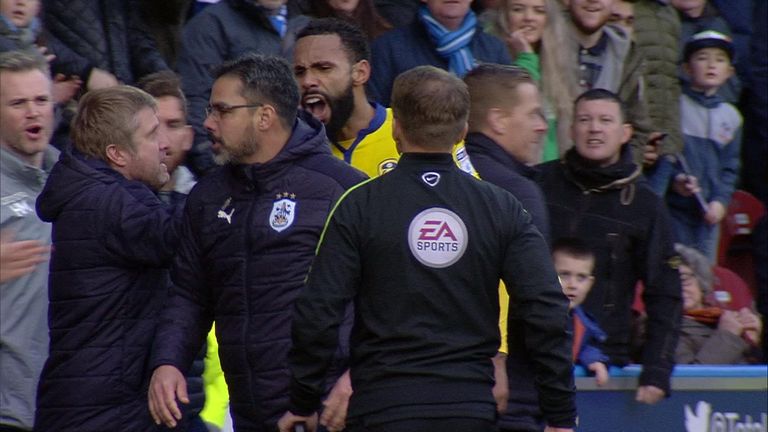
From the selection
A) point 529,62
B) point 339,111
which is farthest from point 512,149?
point 529,62

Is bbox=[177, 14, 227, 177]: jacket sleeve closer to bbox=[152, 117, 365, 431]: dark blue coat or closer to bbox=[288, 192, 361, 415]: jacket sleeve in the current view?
bbox=[152, 117, 365, 431]: dark blue coat

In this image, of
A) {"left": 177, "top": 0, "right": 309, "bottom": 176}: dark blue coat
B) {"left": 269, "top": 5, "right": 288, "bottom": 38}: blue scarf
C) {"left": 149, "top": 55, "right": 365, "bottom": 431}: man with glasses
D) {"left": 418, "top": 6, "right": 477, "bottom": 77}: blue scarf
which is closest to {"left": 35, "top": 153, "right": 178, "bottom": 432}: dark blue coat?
{"left": 149, "top": 55, "right": 365, "bottom": 431}: man with glasses

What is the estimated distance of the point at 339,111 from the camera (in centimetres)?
A: 630

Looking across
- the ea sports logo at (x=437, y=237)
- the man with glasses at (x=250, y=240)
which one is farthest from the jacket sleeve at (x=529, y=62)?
the ea sports logo at (x=437, y=237)

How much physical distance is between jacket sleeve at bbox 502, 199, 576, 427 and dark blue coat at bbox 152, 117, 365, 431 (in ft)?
2.54

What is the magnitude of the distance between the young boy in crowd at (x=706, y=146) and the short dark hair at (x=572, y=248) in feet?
8.60

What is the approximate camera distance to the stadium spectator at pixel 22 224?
221 inches

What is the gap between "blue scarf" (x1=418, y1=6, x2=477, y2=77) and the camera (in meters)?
7.86

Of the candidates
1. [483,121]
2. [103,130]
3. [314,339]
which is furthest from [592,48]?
[314,339]

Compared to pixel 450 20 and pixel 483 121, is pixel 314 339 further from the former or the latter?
pixel 450 20

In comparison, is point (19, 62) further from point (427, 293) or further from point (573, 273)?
point (573, 273)

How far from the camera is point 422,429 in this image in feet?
14.9

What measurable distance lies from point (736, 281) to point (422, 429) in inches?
202

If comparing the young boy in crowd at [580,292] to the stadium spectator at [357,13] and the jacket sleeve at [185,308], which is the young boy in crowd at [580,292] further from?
the jacket sleeve at [185,308]
